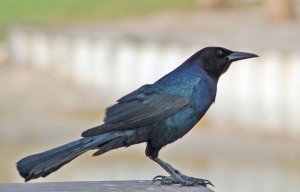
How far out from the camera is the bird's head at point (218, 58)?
16.9ft

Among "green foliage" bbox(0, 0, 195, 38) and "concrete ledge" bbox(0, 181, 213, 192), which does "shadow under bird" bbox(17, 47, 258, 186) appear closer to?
"concrete ledge" bbox(0, 181, 213, 192)

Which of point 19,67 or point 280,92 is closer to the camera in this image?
point 280,92

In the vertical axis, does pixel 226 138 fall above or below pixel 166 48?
below

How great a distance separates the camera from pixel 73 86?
57.8 ft

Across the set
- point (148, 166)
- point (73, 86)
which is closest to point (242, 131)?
point (148, 166)

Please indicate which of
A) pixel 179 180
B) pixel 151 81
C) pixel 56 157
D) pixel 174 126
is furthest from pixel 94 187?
pixel 151 81

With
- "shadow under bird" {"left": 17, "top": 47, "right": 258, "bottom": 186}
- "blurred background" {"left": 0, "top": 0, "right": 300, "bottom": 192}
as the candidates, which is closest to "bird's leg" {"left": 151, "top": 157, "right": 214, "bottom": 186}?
"shadow under bird" {"left": 17, "top": 47, "right": 258, "bottom": 186}

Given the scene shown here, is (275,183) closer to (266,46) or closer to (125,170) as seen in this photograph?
(125,170)

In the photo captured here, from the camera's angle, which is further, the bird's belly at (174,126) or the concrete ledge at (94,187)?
the bird's belly at (174,126)

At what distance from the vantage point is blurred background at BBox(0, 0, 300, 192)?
1253 cm

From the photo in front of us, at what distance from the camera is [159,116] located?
4.92m

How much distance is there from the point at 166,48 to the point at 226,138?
1942mm

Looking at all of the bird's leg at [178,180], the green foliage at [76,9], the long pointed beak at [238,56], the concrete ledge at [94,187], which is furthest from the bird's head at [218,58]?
the green foliage at [76,9]

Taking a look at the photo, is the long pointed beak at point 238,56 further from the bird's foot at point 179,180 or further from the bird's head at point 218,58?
the bird's foot at point 179,180
